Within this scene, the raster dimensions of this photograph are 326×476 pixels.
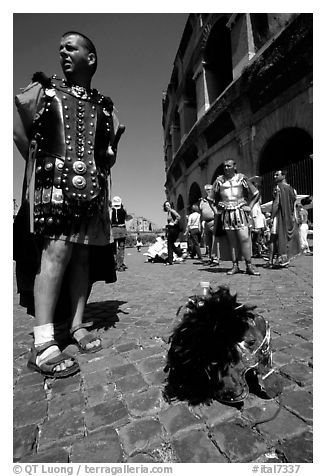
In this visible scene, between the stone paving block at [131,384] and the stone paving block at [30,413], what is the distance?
1.40 feet

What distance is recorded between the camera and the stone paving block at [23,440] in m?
1.15

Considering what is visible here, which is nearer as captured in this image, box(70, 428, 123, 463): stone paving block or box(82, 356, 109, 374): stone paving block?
box(70, 428, 123, 463): stone paving block

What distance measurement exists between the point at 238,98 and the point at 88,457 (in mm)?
14489

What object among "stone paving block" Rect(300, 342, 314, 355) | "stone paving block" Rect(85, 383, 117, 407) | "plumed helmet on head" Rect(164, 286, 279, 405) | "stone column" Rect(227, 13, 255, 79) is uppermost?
"stone column" Rect(227, 13, 255, 79)

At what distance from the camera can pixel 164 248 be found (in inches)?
425

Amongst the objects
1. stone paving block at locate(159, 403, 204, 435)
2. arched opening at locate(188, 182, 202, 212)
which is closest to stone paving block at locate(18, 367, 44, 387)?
stone paving block at locate(159, 403, 204, 435)

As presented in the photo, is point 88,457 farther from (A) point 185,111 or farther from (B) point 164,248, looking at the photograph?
(A) point 185,111

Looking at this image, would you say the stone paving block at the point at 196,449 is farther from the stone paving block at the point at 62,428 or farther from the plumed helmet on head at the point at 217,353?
the stone paving block at the point at 62,428

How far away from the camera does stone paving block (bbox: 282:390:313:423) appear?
1.29 metres

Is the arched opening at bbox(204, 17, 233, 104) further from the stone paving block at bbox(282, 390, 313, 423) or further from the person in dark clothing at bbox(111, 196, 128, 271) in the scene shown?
the stone paving block at bbox(282, 390, 313, 423)

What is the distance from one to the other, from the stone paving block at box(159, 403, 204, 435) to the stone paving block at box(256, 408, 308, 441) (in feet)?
0.97

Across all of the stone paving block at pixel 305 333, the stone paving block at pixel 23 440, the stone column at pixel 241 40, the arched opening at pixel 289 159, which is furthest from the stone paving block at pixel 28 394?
the stone column at pixel 241 40

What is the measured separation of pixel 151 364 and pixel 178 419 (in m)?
0.60
